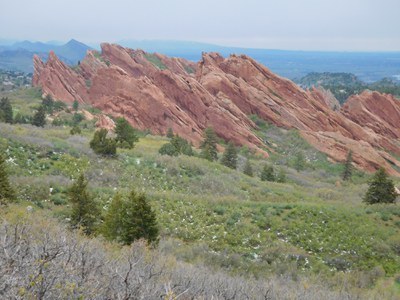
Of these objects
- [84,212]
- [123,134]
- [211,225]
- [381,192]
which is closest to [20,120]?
[123,134]

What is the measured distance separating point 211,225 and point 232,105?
143 feet

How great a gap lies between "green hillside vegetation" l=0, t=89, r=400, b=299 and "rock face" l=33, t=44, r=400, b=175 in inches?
991

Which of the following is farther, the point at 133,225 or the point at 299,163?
the point at 299,163

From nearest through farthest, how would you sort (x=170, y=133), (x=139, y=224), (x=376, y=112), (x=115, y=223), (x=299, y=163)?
1. (x=139, y=224)
2. (x=115, y=223)
3. (x=299, y=163)
4. (x=170, y=133)
5. (x=376, y=112)

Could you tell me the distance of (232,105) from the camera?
2424 inches

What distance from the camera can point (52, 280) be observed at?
21.0 ft

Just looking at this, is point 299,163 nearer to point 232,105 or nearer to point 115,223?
point 232,105

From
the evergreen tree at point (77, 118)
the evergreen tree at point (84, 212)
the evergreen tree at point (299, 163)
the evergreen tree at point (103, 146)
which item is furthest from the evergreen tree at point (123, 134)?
the evergreen tree at point (299, 163)

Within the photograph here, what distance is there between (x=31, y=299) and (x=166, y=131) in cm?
5177

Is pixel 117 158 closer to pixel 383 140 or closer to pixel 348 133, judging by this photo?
pixel 348 133

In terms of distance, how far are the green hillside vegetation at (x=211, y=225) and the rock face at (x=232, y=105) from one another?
25.2 meters

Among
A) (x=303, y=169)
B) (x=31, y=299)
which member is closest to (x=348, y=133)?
(x=303, y=169)

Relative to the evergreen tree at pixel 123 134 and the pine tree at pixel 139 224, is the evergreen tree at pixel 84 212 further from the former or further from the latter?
the evergreen tree at pixel 123 134

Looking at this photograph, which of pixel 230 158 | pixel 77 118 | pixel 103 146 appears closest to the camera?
pixel 103 146
